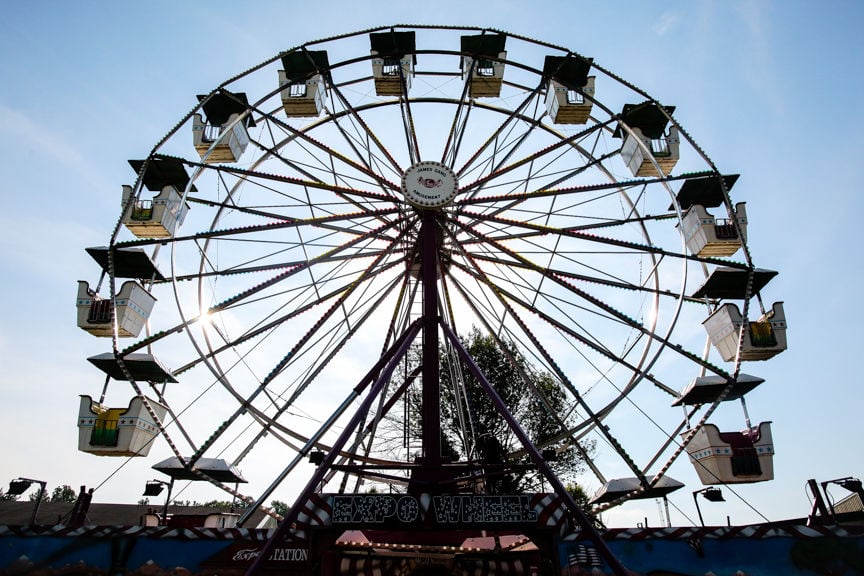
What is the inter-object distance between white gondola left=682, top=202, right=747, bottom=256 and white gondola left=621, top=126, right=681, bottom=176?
1.79m

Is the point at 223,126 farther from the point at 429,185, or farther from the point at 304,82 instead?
the point at 429,185

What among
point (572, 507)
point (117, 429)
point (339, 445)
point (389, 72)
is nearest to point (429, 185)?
point (389, 72)

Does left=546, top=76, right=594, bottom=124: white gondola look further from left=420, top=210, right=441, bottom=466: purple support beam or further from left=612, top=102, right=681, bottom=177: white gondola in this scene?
left=420, top=210, right=441, bottom=466: purple support beam

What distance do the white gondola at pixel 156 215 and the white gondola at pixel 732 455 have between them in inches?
501

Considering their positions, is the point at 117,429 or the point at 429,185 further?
the point at 429,185

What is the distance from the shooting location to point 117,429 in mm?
12086

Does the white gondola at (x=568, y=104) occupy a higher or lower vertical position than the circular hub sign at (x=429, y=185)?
higher

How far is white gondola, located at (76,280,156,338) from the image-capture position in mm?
12805

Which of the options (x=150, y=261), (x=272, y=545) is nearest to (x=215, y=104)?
(x=150, y=261)

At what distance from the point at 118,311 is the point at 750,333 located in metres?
14.0

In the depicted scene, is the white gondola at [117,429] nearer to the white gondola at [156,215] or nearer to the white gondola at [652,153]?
the white gondola at [156,215]

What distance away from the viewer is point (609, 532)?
983cm

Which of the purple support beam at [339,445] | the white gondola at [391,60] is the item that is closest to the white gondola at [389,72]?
the white gondola at [391,60]

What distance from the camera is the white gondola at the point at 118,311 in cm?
1280
